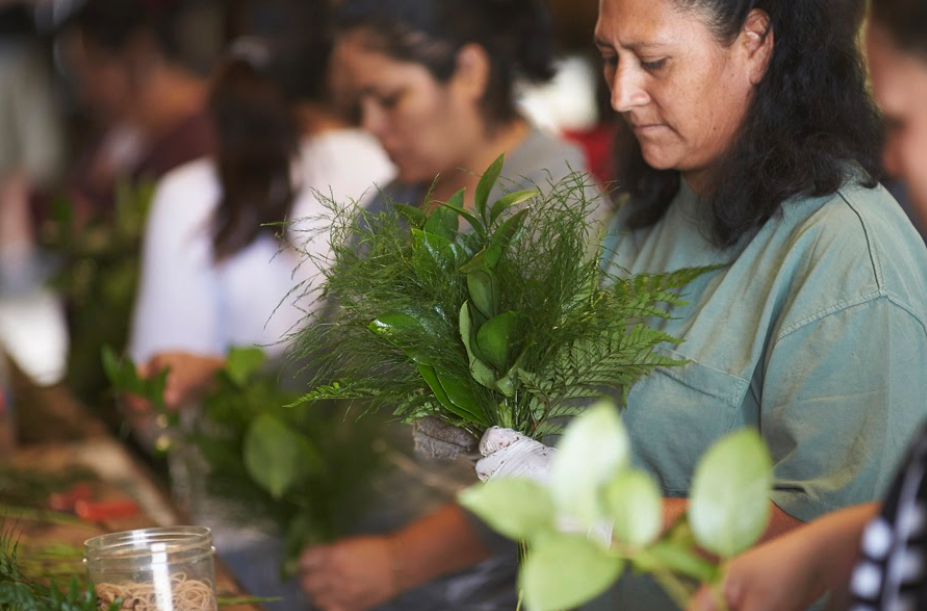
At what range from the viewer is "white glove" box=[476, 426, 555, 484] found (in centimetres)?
110

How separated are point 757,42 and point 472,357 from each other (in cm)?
52

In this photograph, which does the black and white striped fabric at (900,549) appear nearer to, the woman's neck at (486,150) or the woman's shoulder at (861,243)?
the woman's shoulder at (861,243)

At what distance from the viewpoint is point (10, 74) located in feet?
43.2

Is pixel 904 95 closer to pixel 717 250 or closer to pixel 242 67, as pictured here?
pixel 717 250

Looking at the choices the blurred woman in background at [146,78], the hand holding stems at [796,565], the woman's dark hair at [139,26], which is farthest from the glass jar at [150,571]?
the woman's dark hair at [139,26]

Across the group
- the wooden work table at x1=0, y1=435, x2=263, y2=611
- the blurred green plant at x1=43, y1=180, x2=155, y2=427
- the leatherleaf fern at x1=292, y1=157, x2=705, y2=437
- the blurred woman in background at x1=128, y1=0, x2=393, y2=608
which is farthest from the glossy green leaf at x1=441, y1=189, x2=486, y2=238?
the blurred green plant at x1=43, y1=180, x2=155, y2=427

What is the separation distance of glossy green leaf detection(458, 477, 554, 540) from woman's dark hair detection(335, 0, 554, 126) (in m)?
1.46

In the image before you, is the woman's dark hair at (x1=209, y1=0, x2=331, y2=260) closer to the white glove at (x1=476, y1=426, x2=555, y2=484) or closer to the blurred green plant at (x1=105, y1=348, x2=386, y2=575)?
the blurred green plant at (x1=105, y1=348, x2=386, y2=575)

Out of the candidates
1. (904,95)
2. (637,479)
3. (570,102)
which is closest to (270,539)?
(904,95)

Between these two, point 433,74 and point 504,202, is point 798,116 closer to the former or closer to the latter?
point 504,202

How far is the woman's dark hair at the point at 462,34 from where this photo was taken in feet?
6.77

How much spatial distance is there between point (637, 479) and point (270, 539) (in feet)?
4.87

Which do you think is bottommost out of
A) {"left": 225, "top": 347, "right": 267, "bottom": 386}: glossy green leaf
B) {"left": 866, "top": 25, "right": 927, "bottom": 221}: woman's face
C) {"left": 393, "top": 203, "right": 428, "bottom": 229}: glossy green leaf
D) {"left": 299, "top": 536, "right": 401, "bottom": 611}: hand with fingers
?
{"left": 299, "top": 536, "right": 401, "bottom": 611}: hand with fingers

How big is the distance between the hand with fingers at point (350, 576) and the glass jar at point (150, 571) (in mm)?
620
